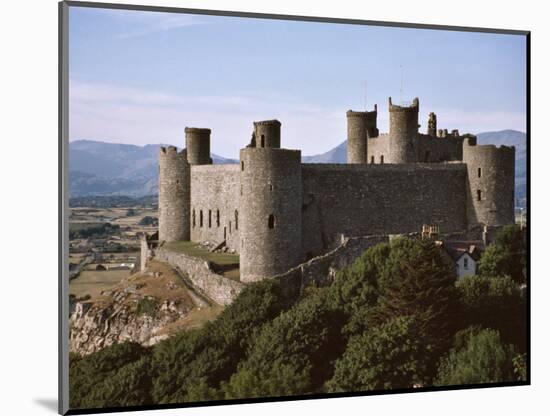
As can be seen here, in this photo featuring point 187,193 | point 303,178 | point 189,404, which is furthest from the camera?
point 187,193

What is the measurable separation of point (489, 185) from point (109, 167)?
10.4 metres

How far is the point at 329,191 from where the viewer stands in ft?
88.1

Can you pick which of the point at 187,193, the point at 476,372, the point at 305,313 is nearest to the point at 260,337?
the point at 305,313

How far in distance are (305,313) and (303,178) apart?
15.5ft

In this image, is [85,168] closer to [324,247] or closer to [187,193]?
[324,247]

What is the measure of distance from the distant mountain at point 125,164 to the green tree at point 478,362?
346 centimetres

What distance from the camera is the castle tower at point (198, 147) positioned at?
29.1 meters

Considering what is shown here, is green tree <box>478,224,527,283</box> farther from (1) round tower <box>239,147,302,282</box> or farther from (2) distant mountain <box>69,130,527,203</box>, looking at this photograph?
(1) round tower <box>239,147,302,282</box>

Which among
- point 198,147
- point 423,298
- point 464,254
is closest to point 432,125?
point 464,254

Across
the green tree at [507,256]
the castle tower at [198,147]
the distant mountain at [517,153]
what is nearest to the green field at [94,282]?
the distant mountain at [517,153]

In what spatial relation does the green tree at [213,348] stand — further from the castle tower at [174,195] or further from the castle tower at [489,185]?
the castle tower at [174,195]

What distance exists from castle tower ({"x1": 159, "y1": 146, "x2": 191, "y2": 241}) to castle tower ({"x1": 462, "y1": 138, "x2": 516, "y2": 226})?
697 cm

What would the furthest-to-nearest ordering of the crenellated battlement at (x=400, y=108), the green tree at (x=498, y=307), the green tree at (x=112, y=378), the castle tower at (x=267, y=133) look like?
the crenellated battlement at (x=400, y=108)
the castle tower at (x=267, y=133)
the green tree at (x=498, y=307)
the green tree at (x=112, y=378)

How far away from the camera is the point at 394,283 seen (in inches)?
898
